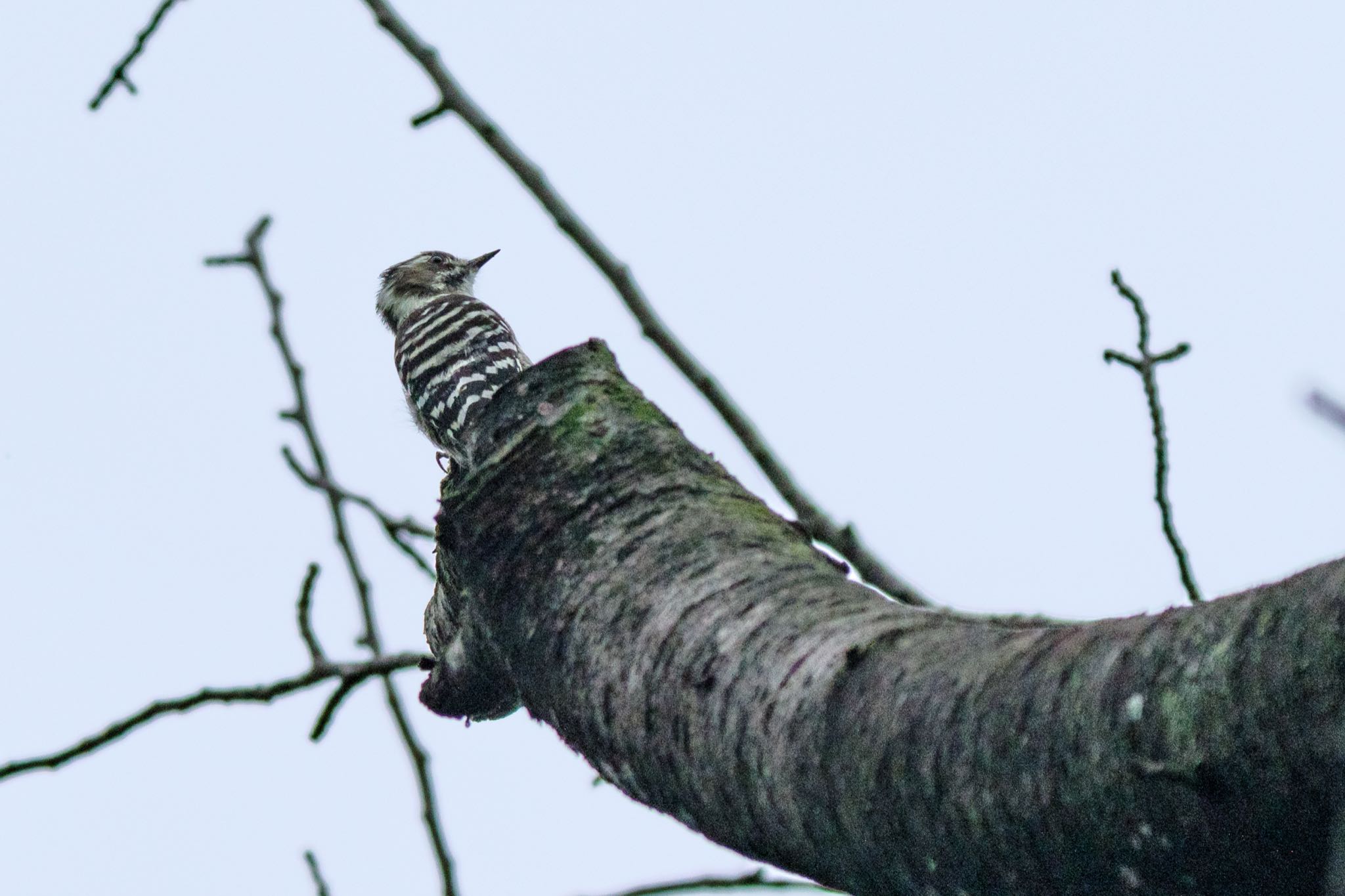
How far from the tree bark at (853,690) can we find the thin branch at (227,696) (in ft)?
0.67

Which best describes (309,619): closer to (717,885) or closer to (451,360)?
(717,885)

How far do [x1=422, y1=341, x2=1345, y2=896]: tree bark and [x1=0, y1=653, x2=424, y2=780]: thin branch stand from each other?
203 mm

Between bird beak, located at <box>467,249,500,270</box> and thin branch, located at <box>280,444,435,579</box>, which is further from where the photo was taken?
bird beak, located at <box>467,249,500,270</box>

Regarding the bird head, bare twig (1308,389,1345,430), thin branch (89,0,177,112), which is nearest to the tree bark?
bare twig (1308,389,1345,430)

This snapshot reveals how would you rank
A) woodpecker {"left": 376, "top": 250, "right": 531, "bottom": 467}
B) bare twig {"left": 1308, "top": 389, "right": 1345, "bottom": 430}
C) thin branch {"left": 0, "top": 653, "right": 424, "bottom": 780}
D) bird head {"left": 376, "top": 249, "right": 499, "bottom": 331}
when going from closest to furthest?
bare twig {"left": 1308, "top": 389, "right": 1345, "bottom": 430}, thin branch {"left": 0, "top": 653, "right": 424, "bottom": 780}, woodpecker {"left": 376, "top": 250, "right": 531, "bottom": 467}, bird head {"left": 376, "top": 249, "right": 499, "bottom": 331}

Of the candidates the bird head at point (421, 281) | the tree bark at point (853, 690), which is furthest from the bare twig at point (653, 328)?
the bird head at point (421, 281)

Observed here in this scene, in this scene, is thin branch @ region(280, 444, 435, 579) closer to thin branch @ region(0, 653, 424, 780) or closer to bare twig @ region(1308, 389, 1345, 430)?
thin branch @ region(0, 653, 424, 780)

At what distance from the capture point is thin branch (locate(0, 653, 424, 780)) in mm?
2428

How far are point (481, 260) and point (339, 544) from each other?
787 cm

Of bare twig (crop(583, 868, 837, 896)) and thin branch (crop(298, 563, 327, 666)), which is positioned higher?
thin branch (crop(298, 563, 327, 666))

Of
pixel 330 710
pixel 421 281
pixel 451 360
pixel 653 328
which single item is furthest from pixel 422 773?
pixel 421 281

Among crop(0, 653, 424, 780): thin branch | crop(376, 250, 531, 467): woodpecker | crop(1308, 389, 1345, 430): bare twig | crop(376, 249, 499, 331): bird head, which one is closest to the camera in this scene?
crop(1308, 389, 1345, 430): bare twig

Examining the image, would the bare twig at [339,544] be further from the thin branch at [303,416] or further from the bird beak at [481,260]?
the bird beak at [481,260]

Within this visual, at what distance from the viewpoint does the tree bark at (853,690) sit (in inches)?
47.1
